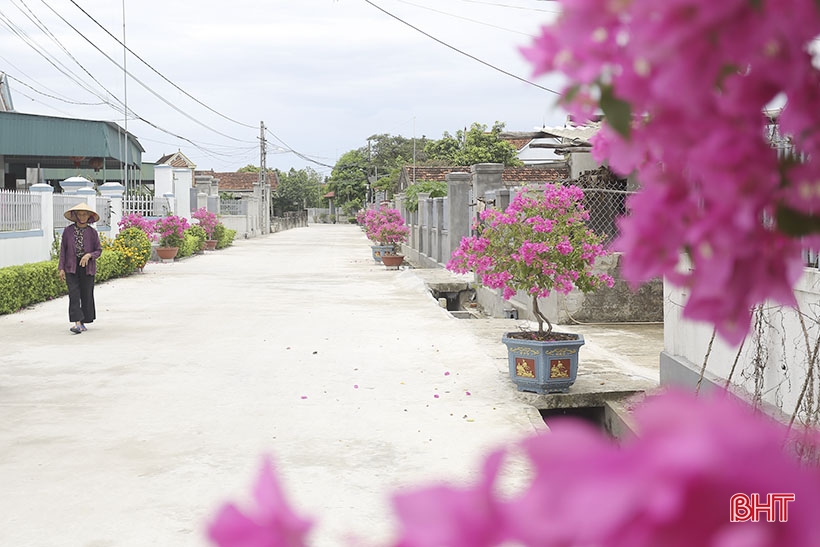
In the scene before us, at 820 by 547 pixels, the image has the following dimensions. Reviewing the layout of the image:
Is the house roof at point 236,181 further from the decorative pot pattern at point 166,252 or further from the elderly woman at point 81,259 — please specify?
the elderly woman at point 81,259

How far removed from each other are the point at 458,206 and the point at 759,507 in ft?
60.6

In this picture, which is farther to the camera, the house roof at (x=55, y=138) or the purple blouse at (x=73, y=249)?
the house roof at (x=55, y=138)

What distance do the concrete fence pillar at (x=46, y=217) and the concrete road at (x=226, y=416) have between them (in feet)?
15.7

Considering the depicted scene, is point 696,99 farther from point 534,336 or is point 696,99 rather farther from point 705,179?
point 534,336

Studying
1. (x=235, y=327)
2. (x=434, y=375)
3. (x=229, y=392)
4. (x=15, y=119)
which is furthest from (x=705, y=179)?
(x=15, y=119)

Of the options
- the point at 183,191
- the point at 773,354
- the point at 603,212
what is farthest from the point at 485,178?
the point at 183,191

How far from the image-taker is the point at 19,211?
52.1ft

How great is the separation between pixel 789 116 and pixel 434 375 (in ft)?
24.0

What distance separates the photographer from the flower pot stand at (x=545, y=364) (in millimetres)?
6953

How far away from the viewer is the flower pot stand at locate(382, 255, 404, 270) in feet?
74.0

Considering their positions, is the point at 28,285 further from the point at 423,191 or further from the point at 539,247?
the point at 423,191

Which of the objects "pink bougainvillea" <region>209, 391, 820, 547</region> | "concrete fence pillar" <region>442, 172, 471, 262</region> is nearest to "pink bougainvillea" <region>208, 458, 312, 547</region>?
"pink bougainvillea" <region>209, 391, 820, 547</region>

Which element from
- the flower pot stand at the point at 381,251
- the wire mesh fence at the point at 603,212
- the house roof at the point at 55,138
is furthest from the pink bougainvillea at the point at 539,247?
the house roof at the point at 55,138

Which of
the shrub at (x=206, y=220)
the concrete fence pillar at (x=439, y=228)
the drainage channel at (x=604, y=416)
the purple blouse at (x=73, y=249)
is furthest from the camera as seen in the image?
the shrub at (x=206, y=220)
